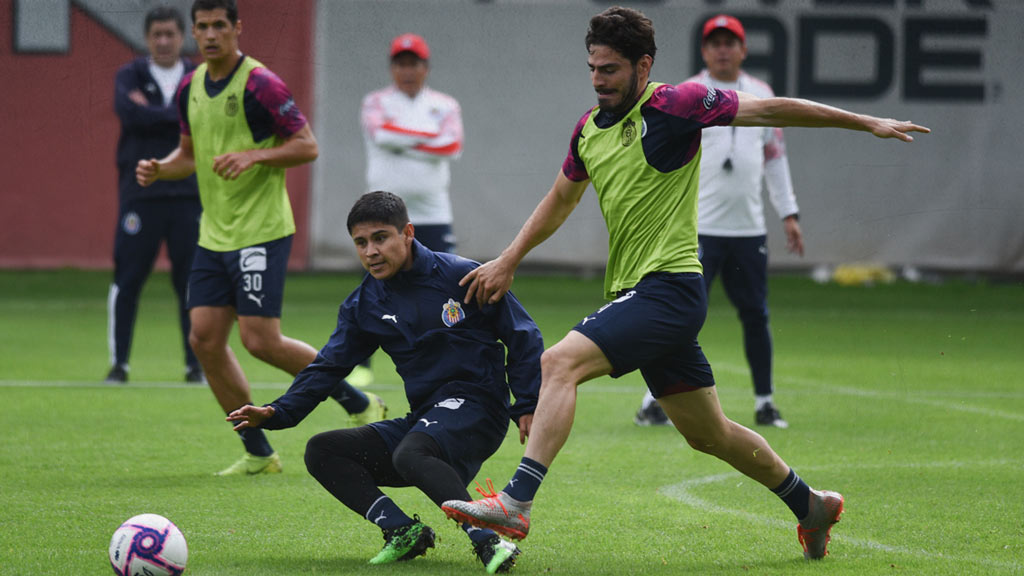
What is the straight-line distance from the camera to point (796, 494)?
192 inches

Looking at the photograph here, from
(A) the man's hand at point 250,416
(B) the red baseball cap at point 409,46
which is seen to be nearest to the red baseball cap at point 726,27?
(B) the red baseball cap at point 409,46

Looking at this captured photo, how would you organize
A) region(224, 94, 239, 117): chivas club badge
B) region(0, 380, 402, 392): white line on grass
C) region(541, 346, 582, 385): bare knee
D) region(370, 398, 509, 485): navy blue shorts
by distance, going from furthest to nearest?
region(0, 380, 402, 392): white line on grass, region(224, 94, 239, 117): chivas club badge, region(370, 398, 509, 485): navy blue shorts, region(541, 346, 582, 385): bare knee

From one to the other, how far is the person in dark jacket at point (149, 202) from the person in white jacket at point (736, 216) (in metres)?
3.86

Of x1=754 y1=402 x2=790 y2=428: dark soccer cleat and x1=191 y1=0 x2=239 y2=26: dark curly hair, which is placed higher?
x1=191 y1=0 x2=239 y2=26: dark curly hair

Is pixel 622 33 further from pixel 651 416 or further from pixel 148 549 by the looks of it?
pixel 651 416

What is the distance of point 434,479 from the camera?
456 centimetres

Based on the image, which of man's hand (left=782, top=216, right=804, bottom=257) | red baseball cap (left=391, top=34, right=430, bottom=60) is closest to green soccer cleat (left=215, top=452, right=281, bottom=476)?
man's hand (left=782, top=216, right=804, bottom=257)

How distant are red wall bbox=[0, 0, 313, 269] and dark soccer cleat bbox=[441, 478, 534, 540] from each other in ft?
50.9

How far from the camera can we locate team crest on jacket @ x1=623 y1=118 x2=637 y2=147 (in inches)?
191

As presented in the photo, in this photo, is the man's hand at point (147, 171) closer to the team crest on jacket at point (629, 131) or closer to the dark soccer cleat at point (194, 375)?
the team crest on jacket at point (629, 131)

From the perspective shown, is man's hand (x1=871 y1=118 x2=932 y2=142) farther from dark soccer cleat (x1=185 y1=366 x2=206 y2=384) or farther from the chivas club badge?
dark soccer cleat (x1=185 y1=366 x2=206 y2=384)

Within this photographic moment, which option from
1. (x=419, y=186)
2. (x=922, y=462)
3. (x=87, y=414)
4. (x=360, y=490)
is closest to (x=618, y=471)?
(x=922, y=462)

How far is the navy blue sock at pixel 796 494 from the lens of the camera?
4855 millimetres

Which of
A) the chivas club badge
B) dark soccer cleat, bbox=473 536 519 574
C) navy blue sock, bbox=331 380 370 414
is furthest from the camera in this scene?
navy blue sock, bbox=331 380 370 414
